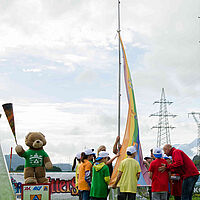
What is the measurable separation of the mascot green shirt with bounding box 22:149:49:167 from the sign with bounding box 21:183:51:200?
0.99 m

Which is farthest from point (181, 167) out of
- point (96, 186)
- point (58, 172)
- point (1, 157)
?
point (58, 172)

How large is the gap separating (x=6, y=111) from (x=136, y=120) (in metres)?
3.23

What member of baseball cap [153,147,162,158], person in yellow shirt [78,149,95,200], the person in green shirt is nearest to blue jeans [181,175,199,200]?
baseball cap [153,147,162,158]

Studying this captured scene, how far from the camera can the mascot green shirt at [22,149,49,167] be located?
815 centimetres

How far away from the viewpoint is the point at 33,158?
8156 millimetres

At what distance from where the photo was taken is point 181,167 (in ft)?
22.1

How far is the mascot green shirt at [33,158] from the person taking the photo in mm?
8148

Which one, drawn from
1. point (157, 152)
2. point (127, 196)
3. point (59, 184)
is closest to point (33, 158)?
point (127, 196)

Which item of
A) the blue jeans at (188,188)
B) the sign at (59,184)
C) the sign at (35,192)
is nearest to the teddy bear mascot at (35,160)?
the sign at (35,192)

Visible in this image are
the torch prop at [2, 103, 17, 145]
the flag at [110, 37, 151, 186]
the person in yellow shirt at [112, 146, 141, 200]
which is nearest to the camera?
the person in yellow shirt at [112, 146, 141, 200]

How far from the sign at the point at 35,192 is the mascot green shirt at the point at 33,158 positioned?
99 centimetres

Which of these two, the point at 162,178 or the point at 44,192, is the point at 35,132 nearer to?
the point at 44,192

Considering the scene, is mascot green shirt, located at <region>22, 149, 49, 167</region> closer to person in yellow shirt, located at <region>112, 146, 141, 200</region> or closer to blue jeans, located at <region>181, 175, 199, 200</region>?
person in yellow shirt, located at <region>112, 146, 141, 200</region>

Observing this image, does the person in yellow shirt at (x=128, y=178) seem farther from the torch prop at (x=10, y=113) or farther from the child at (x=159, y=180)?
the torch prop at (x=10, y=113)
